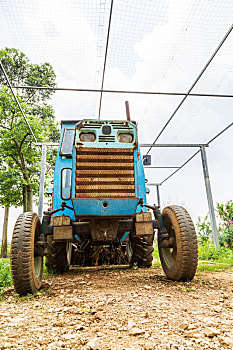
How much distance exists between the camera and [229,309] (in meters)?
2.10

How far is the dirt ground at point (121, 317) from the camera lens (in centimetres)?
152

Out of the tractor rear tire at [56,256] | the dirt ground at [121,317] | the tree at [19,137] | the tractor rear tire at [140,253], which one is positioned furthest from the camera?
the tree at [19,137]

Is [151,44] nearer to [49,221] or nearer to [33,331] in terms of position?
[49,221]

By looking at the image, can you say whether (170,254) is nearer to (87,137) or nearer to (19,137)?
(87,137)

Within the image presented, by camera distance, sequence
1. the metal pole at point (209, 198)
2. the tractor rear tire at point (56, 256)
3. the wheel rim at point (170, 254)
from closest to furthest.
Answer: the wheel rim at point (170, 254) → the tractor rear tire at point (56, 256) → the metal pole at point (209, 198)

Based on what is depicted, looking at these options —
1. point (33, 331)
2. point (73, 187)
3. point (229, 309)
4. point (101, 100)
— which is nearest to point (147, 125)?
point (101, 100)

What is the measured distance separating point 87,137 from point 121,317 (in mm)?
1943

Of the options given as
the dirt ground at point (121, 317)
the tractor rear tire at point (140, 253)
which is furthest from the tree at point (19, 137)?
the dirt ground at point (121, 317)

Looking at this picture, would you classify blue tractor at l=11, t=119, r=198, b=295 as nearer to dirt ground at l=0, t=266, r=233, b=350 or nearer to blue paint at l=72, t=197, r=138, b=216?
blue paint at l=72, t=197, r=138, b=216

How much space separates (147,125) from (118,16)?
314cm

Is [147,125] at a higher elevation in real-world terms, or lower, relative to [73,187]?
higher

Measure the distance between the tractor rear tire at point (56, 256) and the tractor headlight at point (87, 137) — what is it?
191 centimetres

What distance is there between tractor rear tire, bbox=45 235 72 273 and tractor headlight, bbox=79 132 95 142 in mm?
1905

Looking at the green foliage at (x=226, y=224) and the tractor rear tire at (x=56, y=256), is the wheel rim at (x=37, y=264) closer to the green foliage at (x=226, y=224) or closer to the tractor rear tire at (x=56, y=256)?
the tractor rear tire at (x=56, y=256)
